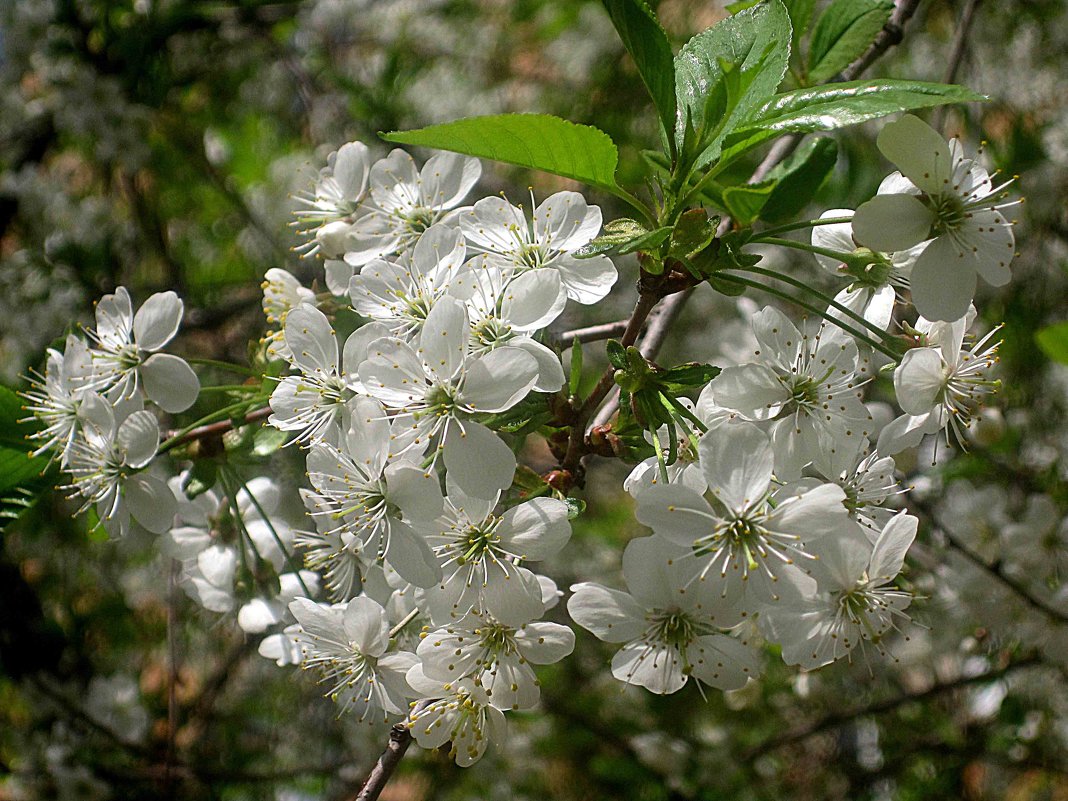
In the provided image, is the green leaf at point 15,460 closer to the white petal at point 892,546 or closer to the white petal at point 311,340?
the white petal at point 311,340

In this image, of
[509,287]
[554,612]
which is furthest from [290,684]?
[509,287]

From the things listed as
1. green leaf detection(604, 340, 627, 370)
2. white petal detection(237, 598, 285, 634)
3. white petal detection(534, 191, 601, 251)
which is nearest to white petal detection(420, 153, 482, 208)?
white petal detection(534, 191, 601, 251)

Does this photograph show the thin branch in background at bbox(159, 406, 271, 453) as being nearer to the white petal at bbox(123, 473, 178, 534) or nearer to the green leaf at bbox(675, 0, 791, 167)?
the white petal at bbox(123, 473, 178, 534)

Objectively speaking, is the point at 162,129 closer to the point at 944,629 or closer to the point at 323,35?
the point at 323,35

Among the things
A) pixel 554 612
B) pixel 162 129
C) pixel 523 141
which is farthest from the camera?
pixel 162 129

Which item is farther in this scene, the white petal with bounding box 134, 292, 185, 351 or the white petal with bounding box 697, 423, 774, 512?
the white petal with bounding box 134, 292, 185, 351
